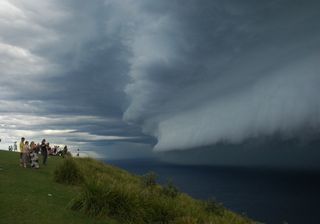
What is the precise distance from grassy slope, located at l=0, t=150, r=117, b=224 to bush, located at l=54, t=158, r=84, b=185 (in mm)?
573

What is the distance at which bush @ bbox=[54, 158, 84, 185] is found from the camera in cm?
2181

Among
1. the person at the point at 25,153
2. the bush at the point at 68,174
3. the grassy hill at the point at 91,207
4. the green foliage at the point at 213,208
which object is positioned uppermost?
the person at the point at 25,153

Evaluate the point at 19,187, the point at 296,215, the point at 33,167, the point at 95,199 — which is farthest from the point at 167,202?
the point at 296,215

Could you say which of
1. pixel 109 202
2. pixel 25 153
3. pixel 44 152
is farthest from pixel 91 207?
pixel 44 152

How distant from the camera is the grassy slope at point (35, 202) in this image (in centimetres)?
1314

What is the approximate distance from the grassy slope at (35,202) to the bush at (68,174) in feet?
1.88

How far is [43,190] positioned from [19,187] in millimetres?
Result: 1216

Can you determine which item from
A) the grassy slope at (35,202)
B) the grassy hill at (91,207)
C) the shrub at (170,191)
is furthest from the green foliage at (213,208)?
the grassy slope at (35,202)

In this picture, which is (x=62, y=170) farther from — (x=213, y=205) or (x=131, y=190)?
(x=213, y=205)

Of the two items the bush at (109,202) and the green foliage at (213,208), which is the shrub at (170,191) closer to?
the green foliage at (213,208)

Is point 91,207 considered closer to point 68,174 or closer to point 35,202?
point 35,202

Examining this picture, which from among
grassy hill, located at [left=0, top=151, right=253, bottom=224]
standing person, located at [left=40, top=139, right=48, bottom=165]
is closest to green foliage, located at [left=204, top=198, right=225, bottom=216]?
grassy hill, located at [left=0, top=151, right=253, bottom=224]

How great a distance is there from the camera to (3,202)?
48.2 feet

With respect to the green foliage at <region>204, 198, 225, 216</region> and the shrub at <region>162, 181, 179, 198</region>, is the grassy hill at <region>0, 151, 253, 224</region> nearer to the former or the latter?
the green foliage at <region>204, 198, 225, 216</region>
